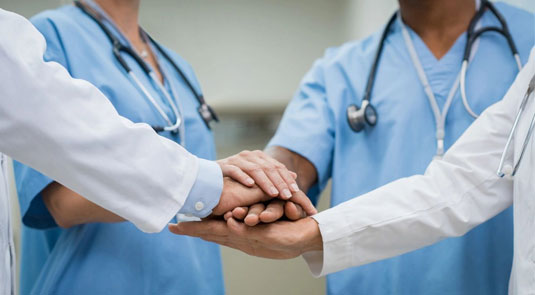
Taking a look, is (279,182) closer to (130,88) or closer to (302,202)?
(302,202)

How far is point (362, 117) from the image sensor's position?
120cm

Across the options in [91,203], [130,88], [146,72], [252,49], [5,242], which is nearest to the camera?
[5,242]

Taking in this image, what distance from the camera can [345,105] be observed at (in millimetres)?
1287

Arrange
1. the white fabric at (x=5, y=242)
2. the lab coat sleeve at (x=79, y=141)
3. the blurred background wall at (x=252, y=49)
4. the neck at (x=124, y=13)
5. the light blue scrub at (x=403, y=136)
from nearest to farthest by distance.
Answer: the lab coat sleeve at (x=79, y=141) → the white fabric at (x=5, y=242) → the light blue scrub at (x=403, y=136) → the neck at (x=124, y=13) → the blurred background wall at (x=252, y=49)

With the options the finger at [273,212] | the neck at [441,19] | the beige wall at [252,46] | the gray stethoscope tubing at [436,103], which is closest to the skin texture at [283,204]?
the finger at [273,212]

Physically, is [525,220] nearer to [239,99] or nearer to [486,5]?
[486,5]

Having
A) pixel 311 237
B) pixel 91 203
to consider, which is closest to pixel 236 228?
pixel 311 237

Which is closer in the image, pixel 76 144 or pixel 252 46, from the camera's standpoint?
pixel 76 144

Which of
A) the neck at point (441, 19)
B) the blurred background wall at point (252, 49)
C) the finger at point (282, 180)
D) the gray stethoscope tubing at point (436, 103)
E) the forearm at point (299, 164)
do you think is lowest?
the blurred background wall at point (252, 49)

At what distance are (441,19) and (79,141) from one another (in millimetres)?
879

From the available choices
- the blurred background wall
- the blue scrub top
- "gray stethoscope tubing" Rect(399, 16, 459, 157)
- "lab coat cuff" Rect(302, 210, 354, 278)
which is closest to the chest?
the blue scrub top

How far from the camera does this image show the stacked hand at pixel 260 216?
981 millimetres

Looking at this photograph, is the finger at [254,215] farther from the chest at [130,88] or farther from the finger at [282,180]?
the chest at [130,88]

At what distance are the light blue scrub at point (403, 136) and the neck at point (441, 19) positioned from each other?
25 millimetres
